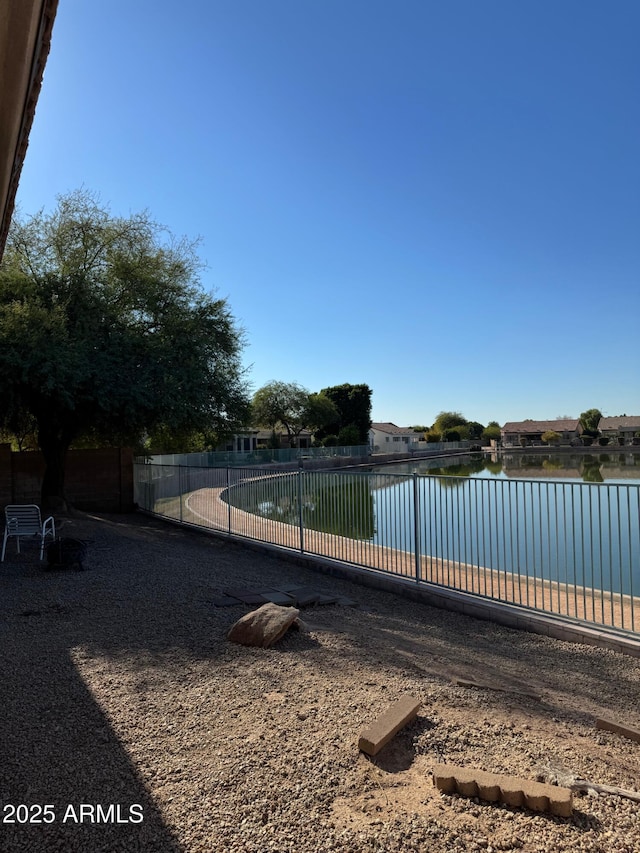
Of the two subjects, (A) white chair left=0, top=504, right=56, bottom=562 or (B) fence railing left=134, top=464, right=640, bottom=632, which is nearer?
(B) fence railing left=134, top=464, right=640, bottom=632

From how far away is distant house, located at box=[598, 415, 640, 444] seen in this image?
106m

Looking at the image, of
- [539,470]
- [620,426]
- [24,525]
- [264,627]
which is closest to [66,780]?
[264,627]

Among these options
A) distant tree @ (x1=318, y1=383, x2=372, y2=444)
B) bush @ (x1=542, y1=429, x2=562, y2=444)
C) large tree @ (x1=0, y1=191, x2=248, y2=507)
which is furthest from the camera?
bush @ (x1=542, y1=429, x2=562, y2=444)

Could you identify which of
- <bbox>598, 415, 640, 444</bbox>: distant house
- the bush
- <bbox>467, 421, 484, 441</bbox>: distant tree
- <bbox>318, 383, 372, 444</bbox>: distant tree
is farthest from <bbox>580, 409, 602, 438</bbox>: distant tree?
<bbox>318, 383, 372, 444</bbox>: distant tree

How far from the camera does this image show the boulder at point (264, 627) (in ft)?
16.6

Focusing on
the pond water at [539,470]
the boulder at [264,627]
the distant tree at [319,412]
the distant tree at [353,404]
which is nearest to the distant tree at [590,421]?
the pond water at [539,470]

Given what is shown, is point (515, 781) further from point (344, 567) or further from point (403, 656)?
point (344, 567)

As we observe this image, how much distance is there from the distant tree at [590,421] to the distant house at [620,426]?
1746mm

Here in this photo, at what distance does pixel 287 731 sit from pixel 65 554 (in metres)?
6.11

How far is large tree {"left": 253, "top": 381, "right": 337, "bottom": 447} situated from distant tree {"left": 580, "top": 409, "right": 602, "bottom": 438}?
6269cm

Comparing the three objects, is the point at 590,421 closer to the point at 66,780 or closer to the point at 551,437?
the point at 551,437

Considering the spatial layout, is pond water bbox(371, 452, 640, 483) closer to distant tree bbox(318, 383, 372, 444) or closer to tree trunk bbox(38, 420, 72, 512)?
distant tree bbox(318, 383, 372, 444)

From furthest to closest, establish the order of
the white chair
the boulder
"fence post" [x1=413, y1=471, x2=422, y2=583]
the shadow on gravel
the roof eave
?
the white chair, "fence post" [x1=413, y1=471, x2=422, y2=583], the boulder, the roof eave, the shadow on gravel

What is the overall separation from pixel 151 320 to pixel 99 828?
13.9m
